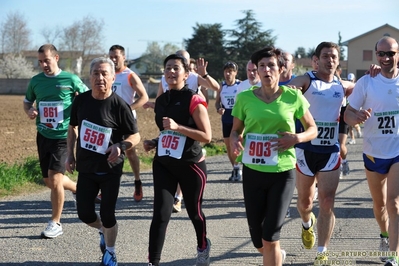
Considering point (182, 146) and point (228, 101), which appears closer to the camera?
point (182, 146)

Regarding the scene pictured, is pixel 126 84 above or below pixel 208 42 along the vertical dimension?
below

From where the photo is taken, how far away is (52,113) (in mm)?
8000

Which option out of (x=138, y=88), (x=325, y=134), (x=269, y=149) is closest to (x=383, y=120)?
(x=325, y=134)

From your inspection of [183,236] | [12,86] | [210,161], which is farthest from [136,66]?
[183,236]

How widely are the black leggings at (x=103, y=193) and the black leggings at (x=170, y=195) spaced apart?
1.52 ft

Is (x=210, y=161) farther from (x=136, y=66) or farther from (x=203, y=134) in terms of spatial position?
(x=136, y=66)

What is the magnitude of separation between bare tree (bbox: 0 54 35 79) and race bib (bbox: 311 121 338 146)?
9804cm

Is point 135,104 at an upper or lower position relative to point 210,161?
upper

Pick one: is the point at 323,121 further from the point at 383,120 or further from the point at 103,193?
the point at 103,193

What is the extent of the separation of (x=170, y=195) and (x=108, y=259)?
0.89 m

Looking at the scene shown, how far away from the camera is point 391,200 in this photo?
6172 mm

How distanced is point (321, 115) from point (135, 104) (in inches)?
145

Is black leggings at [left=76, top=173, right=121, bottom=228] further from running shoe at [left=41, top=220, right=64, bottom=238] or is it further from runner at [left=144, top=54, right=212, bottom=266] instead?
running shoe at [left=41, top=220, right=64, bottom=238]

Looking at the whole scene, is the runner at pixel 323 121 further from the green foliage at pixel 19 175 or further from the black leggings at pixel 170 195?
the green foliage at pixel 19 175
